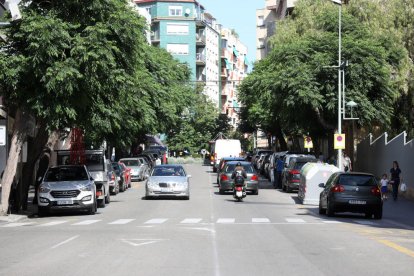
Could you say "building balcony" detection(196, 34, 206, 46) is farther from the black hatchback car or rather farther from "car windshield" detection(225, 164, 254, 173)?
the black hatchback car

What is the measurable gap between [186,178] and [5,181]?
10375 millimetres

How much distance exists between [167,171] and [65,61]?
12.3m

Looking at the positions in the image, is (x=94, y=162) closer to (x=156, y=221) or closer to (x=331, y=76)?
(x=156, y=221)

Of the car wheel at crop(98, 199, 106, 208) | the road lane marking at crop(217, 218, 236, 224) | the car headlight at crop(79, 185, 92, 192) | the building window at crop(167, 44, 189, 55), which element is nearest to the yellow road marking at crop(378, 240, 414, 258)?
the road lane marking at crop(217, 218, 236, 224)

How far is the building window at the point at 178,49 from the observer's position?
399 ft

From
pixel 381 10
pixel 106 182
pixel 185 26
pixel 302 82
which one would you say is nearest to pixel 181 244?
pixel 106 182

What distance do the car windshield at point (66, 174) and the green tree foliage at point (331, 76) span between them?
18.7 meters

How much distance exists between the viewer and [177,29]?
400 ft

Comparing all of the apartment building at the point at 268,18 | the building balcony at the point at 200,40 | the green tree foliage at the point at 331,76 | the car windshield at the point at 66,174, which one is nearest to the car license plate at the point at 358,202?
the car windshield at the point at 66,174

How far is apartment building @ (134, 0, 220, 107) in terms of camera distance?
120562mm

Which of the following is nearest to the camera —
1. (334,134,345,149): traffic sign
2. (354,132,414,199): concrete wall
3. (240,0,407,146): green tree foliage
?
(354,132,414,199): concrete wall

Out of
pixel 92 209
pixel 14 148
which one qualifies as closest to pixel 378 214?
pixel 92 209

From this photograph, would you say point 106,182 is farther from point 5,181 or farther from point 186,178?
point 5,181

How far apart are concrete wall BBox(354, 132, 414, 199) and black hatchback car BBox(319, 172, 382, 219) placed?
451 inches
